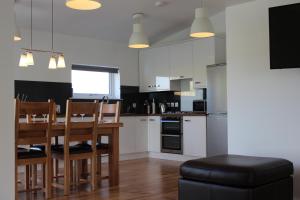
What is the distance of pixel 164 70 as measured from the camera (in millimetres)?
7320

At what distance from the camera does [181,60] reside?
6992mm

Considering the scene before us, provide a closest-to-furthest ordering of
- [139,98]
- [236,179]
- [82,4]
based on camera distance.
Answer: [82,4]
[236,179]
[139,98]

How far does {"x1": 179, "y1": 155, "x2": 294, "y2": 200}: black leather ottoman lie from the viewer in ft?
9.62

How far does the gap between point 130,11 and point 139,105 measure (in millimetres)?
2308

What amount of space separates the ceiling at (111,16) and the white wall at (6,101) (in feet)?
11.7

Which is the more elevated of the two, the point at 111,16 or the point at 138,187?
the point at 111,16

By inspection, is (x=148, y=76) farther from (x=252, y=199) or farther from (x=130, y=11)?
(x=252, y=199)

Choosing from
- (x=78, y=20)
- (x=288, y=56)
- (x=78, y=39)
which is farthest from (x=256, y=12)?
(x=78, y=39)

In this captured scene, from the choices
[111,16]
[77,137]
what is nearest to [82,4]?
[77,137]

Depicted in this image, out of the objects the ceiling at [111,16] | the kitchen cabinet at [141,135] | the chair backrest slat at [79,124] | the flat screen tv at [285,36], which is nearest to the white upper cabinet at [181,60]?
the ceiling at [111,16]

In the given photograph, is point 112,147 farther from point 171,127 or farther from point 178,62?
point 178,62

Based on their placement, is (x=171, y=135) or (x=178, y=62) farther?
(x=178, y=62)

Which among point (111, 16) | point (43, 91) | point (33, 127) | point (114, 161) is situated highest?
point (111, 16)

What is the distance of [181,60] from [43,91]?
99.4 inches
